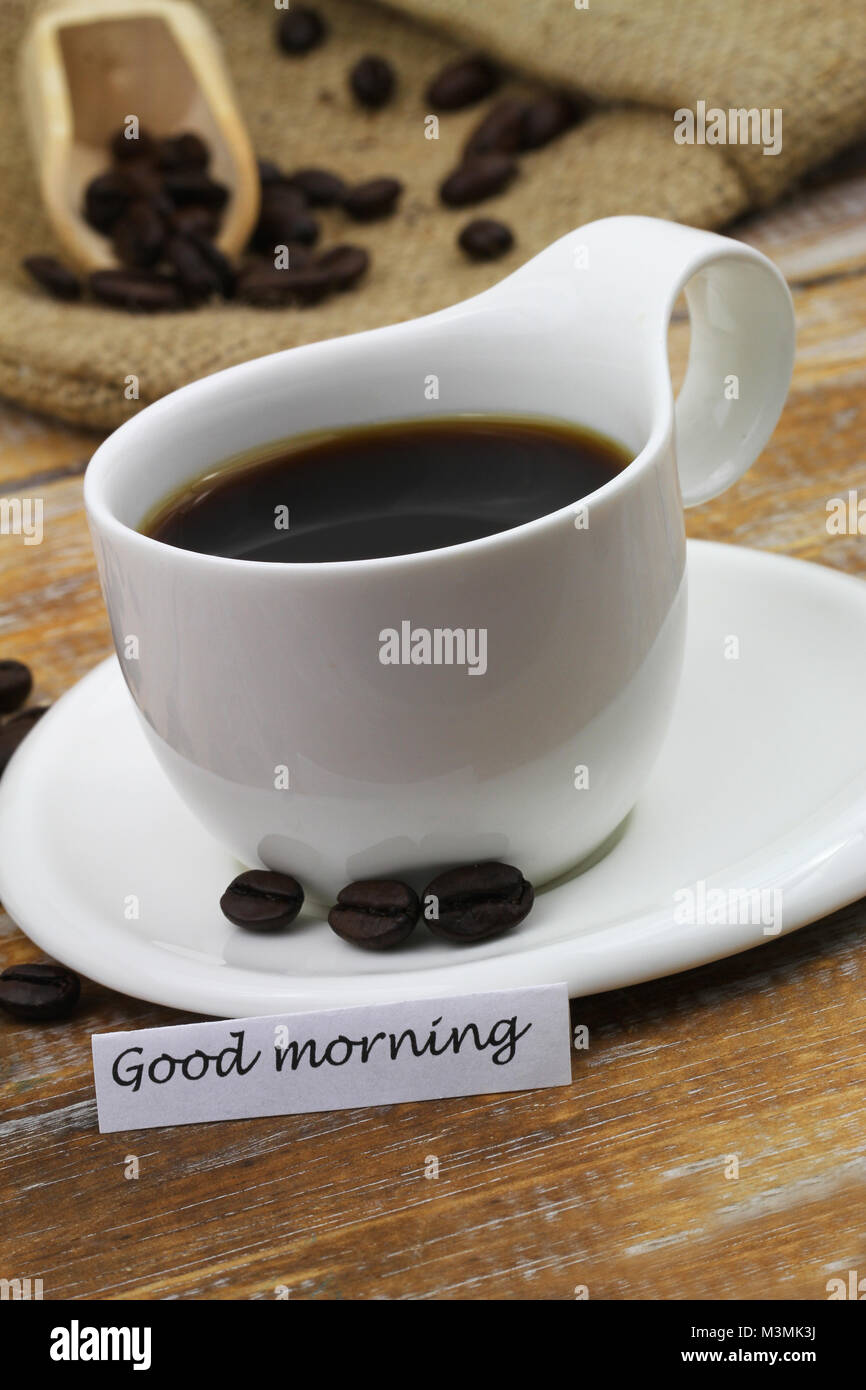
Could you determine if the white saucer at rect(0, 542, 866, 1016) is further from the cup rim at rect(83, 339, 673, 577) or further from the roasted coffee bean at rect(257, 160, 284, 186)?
the roasted coffee bean at rect(257, 160, 284, 186)

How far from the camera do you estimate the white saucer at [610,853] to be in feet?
2.35

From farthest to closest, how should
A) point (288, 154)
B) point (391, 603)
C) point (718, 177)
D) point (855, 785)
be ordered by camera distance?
point (288, 154) < point (718, 177) < point (855, 785) < point (391, 603)

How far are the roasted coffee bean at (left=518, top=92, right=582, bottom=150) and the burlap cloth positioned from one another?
24mm

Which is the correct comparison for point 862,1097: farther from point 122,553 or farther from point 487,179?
point 487,179

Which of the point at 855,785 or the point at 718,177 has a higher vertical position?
the point at 718,177

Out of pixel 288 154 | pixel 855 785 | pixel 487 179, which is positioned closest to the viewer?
pixel 855 785

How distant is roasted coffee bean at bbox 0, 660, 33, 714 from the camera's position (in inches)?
44.6

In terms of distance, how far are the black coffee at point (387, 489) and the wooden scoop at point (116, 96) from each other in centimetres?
113

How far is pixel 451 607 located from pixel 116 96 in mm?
1590

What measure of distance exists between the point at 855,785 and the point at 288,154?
5.65 feet

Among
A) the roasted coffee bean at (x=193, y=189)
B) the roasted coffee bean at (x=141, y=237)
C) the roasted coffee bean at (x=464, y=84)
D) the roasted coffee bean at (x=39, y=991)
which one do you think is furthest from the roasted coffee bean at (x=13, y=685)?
the roasted coffee bean at (x=464, y=84)

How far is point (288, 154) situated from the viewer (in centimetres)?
220

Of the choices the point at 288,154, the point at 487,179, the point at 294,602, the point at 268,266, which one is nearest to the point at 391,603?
the point at 294,602

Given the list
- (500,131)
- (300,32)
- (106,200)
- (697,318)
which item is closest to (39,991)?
(697,318)
